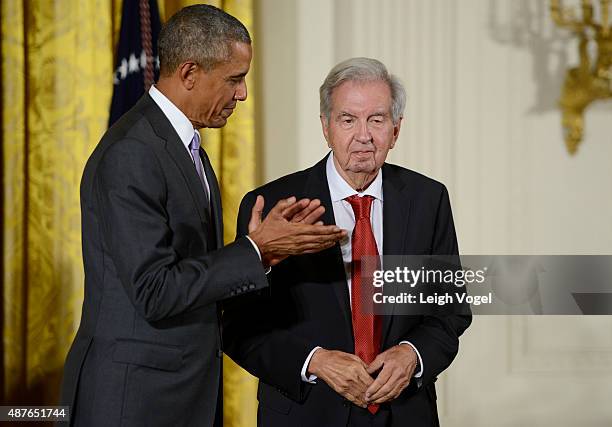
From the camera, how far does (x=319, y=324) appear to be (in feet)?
6.36

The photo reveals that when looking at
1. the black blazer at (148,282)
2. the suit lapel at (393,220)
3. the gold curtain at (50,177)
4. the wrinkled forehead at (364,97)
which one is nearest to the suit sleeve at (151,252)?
the black blazer at (148,282)

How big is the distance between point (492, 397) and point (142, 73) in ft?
6.70

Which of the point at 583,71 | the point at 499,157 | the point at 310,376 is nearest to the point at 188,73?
the point at 310,376

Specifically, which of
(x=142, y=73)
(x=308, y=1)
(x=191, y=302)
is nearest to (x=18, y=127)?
(x=142, y=73)

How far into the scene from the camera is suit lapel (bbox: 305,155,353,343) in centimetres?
193

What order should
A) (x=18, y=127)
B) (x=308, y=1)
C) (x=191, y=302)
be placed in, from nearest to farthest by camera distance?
(x=191, y=302), (x=18, y=127), (x=308, y=1)

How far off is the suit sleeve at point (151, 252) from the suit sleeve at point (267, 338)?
1.01 ft

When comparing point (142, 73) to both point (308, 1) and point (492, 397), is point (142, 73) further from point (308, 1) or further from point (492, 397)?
point (492, 397)

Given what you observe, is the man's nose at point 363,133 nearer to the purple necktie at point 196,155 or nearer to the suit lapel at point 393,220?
the suit lapel at point 393,220

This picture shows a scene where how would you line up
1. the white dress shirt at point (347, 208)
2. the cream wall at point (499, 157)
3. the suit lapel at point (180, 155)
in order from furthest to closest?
1. the cream wall at point (499, 157)
2. the white dress shirt at point (347, 208)
3. the suit lapel at point (180, 155)

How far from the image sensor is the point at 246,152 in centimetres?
333

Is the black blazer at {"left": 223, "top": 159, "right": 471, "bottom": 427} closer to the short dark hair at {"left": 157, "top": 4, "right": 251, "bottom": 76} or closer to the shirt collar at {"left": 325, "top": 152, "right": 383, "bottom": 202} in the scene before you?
the shirt collar at {"left": 325, "top": 152, "right": 383, "bottom": 202}

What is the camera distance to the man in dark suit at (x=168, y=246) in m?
1.60

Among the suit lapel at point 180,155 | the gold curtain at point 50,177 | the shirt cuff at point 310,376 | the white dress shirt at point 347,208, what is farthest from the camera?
the gold curtain at point 50,177
